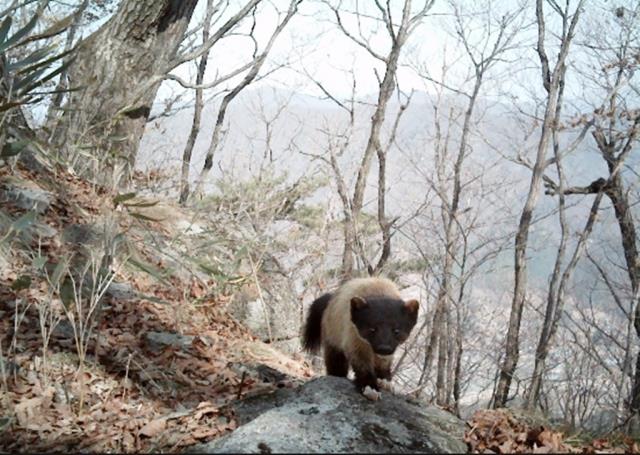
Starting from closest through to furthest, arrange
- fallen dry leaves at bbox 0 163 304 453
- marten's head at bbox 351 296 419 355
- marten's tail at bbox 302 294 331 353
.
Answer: fallen dry leaves at bbox 0 163 304 453, marten's head at bbox 351 296 419 355, marten's tail at bbox 302 294 331 353

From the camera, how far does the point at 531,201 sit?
16.1 meters

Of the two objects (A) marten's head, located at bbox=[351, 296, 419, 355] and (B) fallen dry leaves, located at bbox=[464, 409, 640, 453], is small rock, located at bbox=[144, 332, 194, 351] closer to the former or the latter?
(A) marten's head, located at bbox=[351, 296, 419, 355]

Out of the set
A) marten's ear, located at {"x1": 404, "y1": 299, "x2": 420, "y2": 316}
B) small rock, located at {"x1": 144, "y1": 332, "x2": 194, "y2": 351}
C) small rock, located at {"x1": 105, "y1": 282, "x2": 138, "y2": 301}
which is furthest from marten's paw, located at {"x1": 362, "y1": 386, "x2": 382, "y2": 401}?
small rock, located at {"x1": 105, "y1": 282, "x2": 138, "y2": 301}

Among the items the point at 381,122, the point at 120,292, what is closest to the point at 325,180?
the point at 381,122

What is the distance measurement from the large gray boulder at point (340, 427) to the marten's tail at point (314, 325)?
1556mm

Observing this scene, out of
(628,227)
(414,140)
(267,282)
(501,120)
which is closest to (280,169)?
(414,140)

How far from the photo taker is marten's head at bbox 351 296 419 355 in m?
4.54

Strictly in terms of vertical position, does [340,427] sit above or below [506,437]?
below

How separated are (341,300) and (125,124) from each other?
513 centimetres

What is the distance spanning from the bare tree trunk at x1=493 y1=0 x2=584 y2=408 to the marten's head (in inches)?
421

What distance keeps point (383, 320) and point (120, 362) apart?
2151mm

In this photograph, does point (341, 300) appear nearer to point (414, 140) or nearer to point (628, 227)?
point (628, 227)

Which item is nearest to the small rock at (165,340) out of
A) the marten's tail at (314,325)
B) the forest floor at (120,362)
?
the forest floor at (120,362)

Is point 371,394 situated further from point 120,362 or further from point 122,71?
point 122,71
